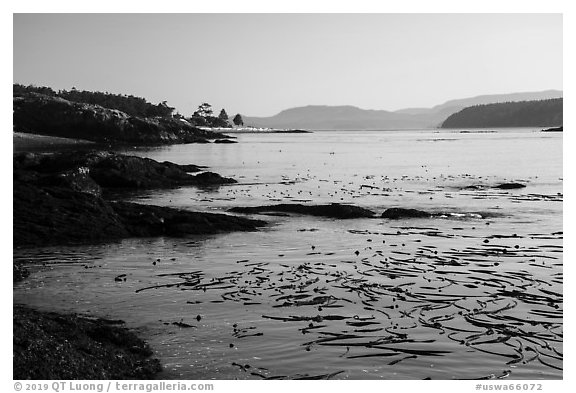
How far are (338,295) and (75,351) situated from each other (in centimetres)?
736

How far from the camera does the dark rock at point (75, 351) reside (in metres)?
11.1

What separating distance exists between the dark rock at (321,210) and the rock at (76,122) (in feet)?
318

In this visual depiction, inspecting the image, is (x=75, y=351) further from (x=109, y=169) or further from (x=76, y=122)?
(x=76, y=122)

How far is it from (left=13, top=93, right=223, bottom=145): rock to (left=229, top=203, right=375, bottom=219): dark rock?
96991 millimetres

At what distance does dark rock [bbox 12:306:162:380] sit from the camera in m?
11.1

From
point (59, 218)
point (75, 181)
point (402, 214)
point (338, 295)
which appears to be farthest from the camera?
point (75, 181)

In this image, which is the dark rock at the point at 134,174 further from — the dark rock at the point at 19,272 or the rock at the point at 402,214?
the dark rock at the point at 19,272

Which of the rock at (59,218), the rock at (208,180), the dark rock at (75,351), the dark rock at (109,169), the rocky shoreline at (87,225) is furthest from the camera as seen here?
the rock at (208,180)

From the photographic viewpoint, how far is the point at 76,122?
131 metres

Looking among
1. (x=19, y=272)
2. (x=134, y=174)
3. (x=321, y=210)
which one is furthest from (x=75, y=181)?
(x=19, y=272)

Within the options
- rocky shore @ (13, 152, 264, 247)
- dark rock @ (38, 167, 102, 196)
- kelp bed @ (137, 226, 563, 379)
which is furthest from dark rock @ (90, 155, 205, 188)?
kelp bed @ (137, 226, 563, 379)

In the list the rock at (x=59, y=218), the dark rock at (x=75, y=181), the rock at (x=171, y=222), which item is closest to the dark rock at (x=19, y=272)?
the rock at (x=59, y=218)

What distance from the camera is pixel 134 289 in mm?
18016
